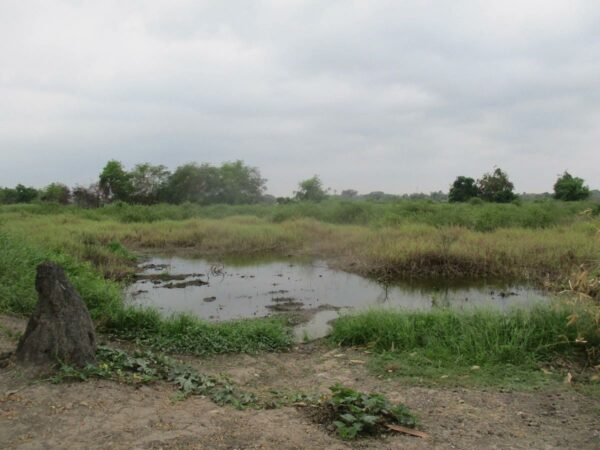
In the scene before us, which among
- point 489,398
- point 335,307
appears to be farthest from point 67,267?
point 489,398

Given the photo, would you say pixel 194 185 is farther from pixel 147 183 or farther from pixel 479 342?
pixel 479 342

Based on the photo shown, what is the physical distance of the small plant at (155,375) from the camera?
3.69 m

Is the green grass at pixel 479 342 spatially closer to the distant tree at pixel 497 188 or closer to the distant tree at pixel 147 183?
the distant tree at pixel 497 188

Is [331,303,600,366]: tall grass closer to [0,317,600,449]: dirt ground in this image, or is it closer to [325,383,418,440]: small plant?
[0,317,600,449]: dirt ground

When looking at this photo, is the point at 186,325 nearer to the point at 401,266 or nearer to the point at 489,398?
the point at 489,398

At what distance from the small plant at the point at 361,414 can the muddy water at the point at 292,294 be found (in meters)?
2.83

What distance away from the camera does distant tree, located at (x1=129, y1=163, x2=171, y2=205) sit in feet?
115

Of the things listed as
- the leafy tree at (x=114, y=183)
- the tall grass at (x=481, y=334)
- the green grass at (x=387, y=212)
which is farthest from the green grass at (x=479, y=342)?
the leafy tree at (x=114, y=183)

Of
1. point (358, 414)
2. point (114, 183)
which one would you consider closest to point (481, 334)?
point (358, 414)

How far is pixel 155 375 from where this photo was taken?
13.4 feet

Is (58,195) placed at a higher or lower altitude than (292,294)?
higher

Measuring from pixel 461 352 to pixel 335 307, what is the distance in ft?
11.5

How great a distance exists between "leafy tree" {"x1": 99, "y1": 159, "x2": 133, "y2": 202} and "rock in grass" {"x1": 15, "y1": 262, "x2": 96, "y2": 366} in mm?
31537

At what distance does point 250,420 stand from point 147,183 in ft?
114
